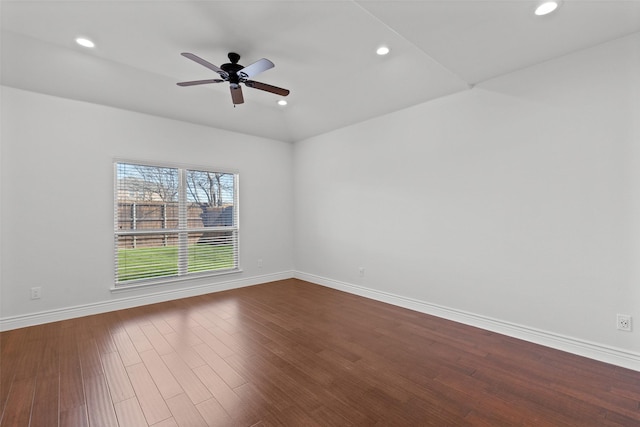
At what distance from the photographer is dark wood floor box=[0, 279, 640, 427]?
1792 mm

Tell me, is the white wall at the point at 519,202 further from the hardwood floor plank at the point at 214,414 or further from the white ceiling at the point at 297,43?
the hardwood floor plank at the point at 214,414

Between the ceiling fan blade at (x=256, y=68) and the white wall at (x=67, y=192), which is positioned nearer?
the ceiling fan blade at (x=256, y=68)

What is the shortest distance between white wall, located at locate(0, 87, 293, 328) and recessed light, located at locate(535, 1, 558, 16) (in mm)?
4315

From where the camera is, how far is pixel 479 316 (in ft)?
10.4

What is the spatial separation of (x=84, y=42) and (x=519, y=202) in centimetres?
463

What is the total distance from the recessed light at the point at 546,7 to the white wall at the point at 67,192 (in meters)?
4.32

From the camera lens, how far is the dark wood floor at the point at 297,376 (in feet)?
5.88

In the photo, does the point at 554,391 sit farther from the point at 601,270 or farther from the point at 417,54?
the point at 417,54

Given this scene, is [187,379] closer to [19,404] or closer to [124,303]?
[19,404]

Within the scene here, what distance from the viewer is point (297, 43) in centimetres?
277

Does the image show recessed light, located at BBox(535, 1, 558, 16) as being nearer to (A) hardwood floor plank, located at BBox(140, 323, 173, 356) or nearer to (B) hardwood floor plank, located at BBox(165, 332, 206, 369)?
(B) hardwood floor plank, located at BBox(165, 332, 206, 369)

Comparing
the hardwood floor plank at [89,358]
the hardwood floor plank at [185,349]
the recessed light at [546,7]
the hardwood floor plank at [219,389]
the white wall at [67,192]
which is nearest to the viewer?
the hardwood floor plank at [219,389]

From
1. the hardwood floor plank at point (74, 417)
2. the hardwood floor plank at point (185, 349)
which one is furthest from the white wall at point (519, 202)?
the hardwood floor plank at point (74, 417)

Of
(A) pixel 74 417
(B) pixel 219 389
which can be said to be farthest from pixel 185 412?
(A) pixel 74 417
